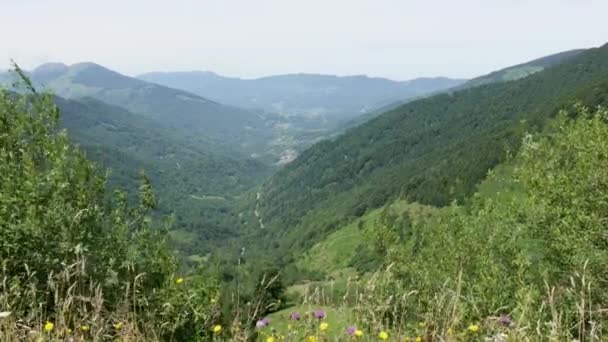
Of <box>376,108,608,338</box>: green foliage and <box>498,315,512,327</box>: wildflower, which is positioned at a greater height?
<box>498,315,512,327</box>: wildflower

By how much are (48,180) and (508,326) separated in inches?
297

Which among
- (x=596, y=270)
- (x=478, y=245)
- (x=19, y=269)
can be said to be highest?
(x=19, y=269)

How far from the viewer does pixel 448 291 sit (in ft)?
16.7

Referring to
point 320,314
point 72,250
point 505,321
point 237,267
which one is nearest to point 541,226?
point 237,267

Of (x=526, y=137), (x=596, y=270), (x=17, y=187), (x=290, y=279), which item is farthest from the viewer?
(x=290, y=279)

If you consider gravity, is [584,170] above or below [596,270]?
above

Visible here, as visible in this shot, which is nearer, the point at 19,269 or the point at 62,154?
the point at 19,269

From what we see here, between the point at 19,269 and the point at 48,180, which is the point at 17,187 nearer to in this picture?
the point at 48,180

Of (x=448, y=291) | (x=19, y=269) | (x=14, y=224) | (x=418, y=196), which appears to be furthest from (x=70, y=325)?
(x=418, y=196)

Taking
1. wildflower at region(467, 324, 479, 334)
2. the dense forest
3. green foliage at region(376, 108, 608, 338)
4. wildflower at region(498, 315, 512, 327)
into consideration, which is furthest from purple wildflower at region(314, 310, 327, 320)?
green foliage at region(376, 108, 608, 338)

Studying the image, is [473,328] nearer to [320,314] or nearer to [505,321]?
[505,321]

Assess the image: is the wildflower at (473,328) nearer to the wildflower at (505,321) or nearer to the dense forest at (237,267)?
the dense forest at (237,267)

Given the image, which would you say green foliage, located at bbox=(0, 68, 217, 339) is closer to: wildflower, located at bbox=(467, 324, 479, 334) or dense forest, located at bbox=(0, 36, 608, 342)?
dense forest, located at bbox=(0, 36, 608, 342)

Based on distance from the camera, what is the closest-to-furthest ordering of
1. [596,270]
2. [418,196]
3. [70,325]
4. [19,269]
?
1. [70,325]
2. [19,269]
3. [596,270]
4. [418,196]
